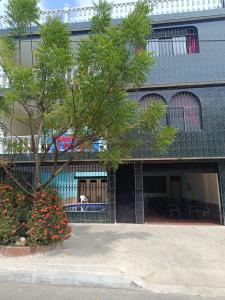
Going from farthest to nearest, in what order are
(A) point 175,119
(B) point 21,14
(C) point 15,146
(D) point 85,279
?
(A) point 175,119
(C) point 15,146
(B) point 21,14
(D) point 85,279

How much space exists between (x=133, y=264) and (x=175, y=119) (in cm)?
671

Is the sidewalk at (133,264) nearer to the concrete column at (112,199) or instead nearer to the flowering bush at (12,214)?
the flowering bush at (12,214)

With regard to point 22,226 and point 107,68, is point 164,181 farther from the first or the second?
point 107,68

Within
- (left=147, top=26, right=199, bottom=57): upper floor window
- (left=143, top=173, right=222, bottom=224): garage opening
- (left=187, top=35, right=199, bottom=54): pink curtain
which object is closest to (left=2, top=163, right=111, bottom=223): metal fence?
(left=143, top=173, right=222, bottom=224): garage opening

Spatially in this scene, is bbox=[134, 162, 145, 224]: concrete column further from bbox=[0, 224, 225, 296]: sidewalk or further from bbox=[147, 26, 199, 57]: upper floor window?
bbox=[147, 26, 199, 57]: upper floor window

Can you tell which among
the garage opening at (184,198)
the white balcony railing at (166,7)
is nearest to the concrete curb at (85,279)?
the garage opening at (184,198)

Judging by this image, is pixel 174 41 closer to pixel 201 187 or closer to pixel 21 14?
pixel 201 187

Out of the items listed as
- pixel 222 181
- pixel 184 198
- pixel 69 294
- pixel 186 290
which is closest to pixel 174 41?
pixel 222 181

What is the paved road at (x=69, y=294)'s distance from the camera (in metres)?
4.43

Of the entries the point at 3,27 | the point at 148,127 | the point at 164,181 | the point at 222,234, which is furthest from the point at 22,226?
the point at 164,181

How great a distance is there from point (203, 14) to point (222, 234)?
8.66m

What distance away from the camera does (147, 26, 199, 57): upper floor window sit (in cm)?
1167

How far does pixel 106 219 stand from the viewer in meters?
11.3

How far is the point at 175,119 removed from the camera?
11.1m
